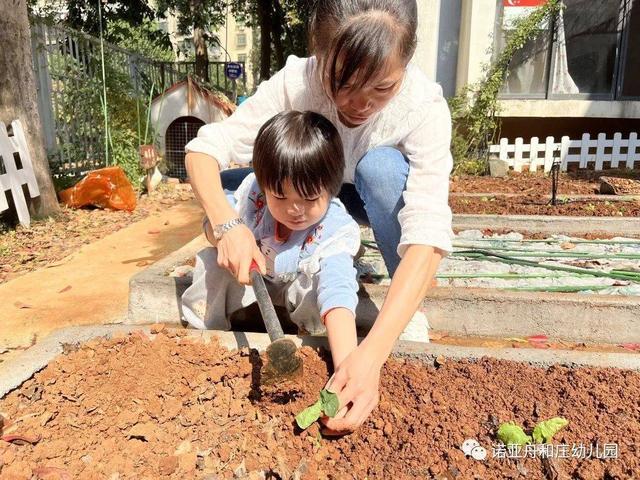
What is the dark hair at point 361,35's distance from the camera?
1287 mm

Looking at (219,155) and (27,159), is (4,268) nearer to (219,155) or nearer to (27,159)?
(27,159)

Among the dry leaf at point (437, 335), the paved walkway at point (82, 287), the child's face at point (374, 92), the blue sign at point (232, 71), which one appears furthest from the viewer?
the blue sign at point (232, 71)

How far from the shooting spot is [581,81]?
23.1ft

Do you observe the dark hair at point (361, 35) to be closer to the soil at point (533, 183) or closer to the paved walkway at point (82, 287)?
the paved walkway at point (82, 287)

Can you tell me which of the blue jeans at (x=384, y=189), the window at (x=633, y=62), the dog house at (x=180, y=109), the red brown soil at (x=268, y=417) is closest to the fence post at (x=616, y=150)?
the window at (x=633, y=62)

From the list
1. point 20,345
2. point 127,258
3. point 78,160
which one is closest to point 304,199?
point 20,345

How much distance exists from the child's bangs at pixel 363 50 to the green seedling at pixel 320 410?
0.79 meters

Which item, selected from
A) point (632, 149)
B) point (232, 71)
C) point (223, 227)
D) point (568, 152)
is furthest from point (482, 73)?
point (232, 71)

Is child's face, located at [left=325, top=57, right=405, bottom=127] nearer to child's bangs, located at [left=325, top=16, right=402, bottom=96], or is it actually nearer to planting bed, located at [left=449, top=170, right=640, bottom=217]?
child's bangs, located at [left=325, top=16, right=402, bottom=96]

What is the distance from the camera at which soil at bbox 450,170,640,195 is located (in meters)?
5.26

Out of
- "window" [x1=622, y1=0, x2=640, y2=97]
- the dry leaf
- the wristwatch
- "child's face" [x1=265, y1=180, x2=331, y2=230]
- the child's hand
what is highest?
"window" [x1=622, y1=0, x2=640, y2=97]

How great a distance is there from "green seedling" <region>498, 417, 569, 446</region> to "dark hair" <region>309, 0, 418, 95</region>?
0.94 m

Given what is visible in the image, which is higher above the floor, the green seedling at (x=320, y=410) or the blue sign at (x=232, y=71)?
the blue sign at (x=232, y=71)

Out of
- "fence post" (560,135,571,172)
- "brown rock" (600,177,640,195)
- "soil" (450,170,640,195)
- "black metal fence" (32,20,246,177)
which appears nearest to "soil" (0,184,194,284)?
"black metal fence" (32,20,246,177)
